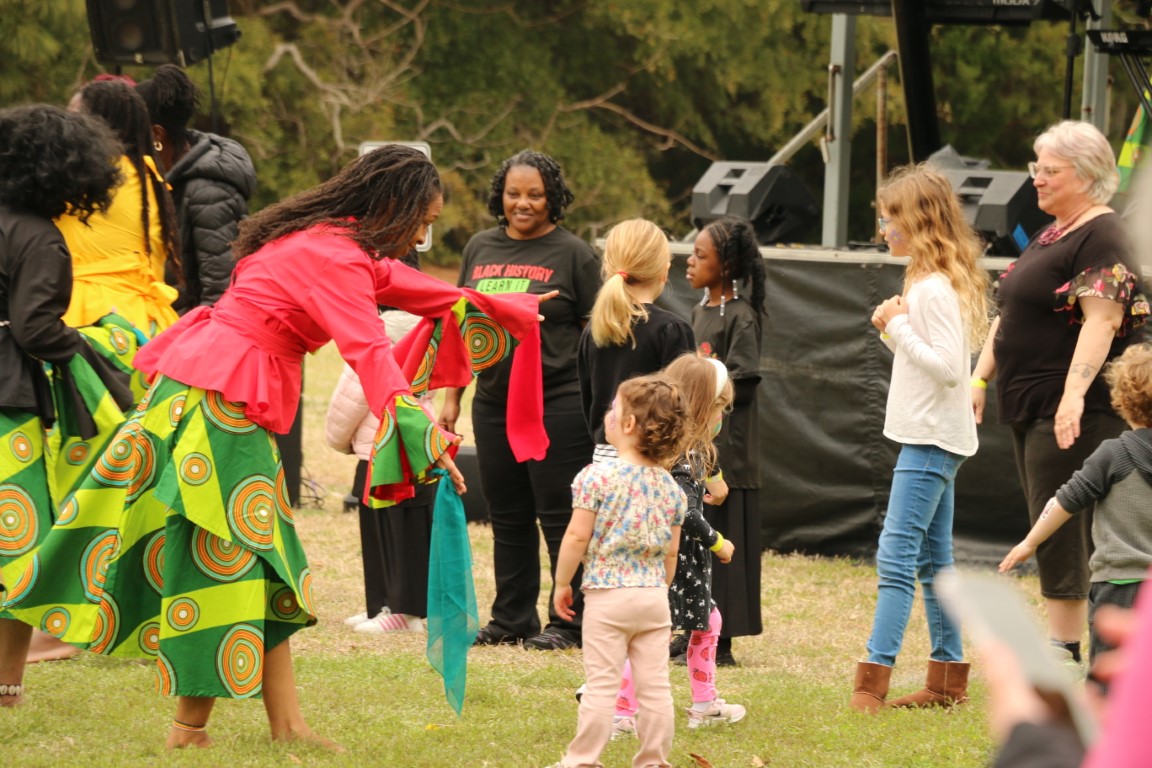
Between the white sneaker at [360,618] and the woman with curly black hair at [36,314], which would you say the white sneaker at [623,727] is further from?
the white sneaker at [360,618]

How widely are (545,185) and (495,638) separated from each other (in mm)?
1766

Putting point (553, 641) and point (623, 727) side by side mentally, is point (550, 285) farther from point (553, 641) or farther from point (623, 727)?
point (623, 727)

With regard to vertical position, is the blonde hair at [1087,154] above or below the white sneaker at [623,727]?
above

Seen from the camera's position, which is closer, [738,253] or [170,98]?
[738,253]

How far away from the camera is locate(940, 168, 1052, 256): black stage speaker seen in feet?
24.9

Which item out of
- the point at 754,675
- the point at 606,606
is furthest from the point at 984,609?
the point at 754,675

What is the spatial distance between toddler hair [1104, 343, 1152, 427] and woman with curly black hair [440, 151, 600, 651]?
2.15 meters

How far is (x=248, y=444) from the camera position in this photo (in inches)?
147

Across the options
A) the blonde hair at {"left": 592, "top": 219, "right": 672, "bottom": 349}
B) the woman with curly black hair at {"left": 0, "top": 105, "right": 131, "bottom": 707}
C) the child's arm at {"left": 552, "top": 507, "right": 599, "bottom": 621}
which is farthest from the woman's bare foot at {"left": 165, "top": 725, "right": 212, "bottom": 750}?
the blonde hair at {"left": 592, "top": 219, "right": 672, "bottom": 349}

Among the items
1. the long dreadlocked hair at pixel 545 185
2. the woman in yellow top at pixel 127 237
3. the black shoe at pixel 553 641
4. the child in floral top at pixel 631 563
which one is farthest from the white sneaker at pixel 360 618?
the child in floral top at pixel 631 563

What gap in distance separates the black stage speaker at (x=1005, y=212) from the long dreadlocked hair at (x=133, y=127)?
13.5 ft

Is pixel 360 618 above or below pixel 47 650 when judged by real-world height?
below

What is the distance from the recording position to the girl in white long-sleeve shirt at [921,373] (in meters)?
4.35

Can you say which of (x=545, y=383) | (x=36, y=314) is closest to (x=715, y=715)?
(x=545, y=383)
